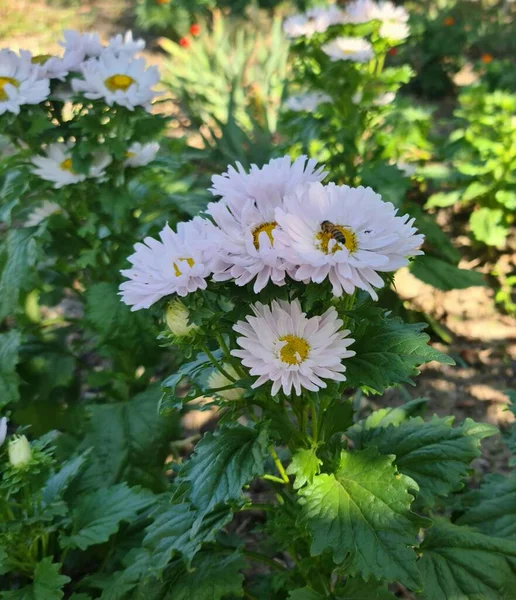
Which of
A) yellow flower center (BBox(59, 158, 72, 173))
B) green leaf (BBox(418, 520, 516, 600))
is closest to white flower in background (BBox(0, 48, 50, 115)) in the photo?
yellow flower center (BBox(59, 158, 72, 173))

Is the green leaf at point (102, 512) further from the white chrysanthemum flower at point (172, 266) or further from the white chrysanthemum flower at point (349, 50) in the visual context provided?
the white chrysanthemum flower at point (349, 50)

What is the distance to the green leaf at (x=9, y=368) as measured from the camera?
6.76 feet

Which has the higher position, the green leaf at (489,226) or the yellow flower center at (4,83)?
the yellow flower center at (4,83)

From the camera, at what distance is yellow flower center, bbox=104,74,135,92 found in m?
1.88

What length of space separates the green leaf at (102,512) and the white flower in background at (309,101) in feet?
6.21

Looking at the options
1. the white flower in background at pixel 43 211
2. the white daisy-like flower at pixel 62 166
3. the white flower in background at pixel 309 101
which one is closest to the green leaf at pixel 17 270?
the white flower in background at pixel 43 211

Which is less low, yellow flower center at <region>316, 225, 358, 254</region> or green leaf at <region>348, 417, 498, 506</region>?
yellow flower center at <region>316, 225, 358, 254</region>

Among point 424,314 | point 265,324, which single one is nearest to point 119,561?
point 265,324

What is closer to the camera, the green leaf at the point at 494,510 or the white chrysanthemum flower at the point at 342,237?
the white chrysanthemum flower at the point at 342,237

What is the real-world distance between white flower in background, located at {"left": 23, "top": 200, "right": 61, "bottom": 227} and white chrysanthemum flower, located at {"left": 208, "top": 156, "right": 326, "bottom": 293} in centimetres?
125

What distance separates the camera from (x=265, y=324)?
3.52 ft

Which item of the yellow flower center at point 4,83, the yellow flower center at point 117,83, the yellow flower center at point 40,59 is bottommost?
the yellow flower center at point 117,83

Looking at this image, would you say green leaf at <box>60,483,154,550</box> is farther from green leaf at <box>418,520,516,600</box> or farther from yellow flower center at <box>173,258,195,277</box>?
yellow flower center at <box>173,258,195,277</box>

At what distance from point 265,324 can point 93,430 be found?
127cm
